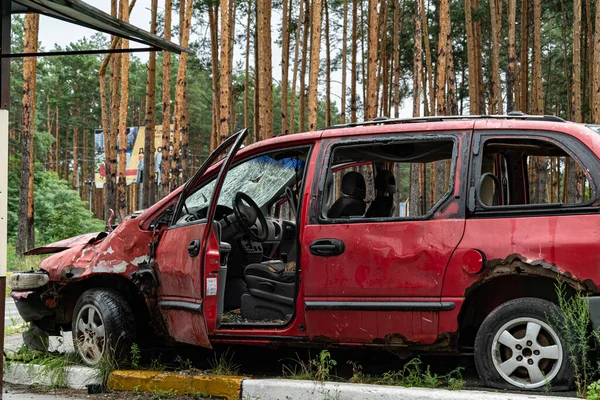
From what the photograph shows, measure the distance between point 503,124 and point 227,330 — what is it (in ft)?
8.30

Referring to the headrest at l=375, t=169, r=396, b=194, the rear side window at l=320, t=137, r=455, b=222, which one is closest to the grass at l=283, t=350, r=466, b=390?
the rear side window at l=320, t=137, r=455, b=222

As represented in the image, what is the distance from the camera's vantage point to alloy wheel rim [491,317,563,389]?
4.71 m

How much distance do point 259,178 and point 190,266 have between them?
4.28 feet

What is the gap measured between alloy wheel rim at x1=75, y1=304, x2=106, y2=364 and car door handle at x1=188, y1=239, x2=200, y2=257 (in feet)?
3.67

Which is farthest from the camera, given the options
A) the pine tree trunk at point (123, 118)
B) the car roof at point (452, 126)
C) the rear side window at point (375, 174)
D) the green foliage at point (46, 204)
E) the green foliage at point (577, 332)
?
the green foliage at point (46, 204)

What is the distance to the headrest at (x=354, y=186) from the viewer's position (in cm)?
609

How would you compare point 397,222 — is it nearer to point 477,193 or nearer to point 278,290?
point 477,193

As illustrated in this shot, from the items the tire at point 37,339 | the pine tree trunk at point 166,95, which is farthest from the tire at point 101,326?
the pine tree trunk at point 166,95

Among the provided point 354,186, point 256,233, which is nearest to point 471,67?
point 256,233

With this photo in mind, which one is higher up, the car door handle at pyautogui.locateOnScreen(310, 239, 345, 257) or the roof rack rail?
the roof rack rail

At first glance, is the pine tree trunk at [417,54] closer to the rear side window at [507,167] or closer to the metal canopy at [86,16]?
the rear side window at [507,167]

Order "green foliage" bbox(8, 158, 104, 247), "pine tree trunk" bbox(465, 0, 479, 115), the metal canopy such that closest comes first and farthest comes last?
the metal canopy, "pine tree trunk" bbox(465, 0, 479, 115), "green foliage" bbox(8, 158, 104, 247)

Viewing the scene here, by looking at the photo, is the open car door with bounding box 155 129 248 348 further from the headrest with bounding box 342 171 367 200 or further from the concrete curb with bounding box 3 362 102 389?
the headrest with bounding box 342 171 367 200

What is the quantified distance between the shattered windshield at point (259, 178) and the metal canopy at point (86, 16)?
1244 mm
